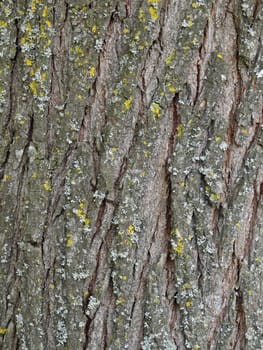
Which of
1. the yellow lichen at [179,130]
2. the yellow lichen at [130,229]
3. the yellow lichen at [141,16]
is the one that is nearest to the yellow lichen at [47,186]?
the yellow lichen at [130,229]

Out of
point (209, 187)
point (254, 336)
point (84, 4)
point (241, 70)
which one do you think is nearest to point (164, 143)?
point (209, 187)

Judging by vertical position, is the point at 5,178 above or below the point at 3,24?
below

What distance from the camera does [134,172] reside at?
4.11ft

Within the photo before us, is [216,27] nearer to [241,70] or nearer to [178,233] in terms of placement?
[241,70]

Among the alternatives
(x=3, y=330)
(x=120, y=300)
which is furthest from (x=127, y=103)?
(x=3, y=330)

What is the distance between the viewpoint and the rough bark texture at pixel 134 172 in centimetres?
124

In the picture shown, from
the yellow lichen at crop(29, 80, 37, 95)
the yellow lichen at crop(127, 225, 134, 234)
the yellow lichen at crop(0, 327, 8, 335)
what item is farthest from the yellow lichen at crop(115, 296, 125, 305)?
the yellow lichen at crop(29, 80, 37, 95)

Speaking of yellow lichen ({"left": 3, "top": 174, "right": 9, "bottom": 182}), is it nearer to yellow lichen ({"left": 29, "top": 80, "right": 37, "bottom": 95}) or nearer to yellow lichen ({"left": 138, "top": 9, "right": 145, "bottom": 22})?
yellow lichen ({"left": 29, "top": 80, "right": 37, "bottom": 95})

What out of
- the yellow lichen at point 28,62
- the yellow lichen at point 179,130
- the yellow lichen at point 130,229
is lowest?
the yellow lichen at point 130,229

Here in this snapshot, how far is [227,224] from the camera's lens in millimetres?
1264

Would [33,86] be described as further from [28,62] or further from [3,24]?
[3,24]

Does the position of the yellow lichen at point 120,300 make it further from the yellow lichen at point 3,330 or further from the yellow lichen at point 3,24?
the yellow lichen at point 3,24

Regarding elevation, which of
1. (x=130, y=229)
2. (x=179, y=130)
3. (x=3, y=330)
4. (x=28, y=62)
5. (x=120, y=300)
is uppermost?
(x=28, y=62)

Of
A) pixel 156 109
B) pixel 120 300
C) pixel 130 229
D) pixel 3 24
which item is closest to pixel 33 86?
pixel 3 24
